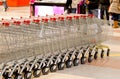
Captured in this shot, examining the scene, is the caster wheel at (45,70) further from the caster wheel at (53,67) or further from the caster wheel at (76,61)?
the caster wheel at (76,61)

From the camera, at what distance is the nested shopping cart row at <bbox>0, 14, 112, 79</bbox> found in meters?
5.74

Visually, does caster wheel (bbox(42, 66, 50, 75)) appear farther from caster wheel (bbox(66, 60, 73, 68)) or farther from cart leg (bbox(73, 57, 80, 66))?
cart leg (bbox(73, 57, 80, 66))

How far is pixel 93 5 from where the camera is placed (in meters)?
14.7

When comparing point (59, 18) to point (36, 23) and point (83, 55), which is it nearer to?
point (36, 23)

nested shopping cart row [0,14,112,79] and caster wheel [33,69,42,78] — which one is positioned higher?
nested shopping cart row [0,14,112,79]

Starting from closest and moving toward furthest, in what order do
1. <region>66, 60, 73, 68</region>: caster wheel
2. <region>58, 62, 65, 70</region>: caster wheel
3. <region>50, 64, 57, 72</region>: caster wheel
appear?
<region>50, 64, 57, 72</region>: caster wheel
<region>58, 62, 65, 70</region>: caster wheel
<region>66, 60, 73, 68</region>: caster wheel

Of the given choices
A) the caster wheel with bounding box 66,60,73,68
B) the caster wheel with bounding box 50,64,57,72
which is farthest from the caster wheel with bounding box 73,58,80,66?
the caster wheel with bounding box 50,64,57,72

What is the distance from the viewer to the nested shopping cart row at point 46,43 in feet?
18.8

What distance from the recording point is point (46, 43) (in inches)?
251

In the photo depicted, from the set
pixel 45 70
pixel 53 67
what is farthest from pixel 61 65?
pixel 45 70

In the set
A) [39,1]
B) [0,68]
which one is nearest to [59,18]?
→ [0,68]

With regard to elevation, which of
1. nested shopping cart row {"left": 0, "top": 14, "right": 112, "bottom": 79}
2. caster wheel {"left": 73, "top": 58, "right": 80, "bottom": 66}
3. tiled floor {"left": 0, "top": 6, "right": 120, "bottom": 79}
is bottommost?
tiled floor {"left": 0, "top": 6, "right": 120, "bottom": 79}

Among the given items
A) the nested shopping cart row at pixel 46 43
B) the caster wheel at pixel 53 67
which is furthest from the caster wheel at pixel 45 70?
the caster wheel at pixel 53 67

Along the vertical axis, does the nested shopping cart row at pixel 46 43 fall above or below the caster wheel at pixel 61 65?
above
